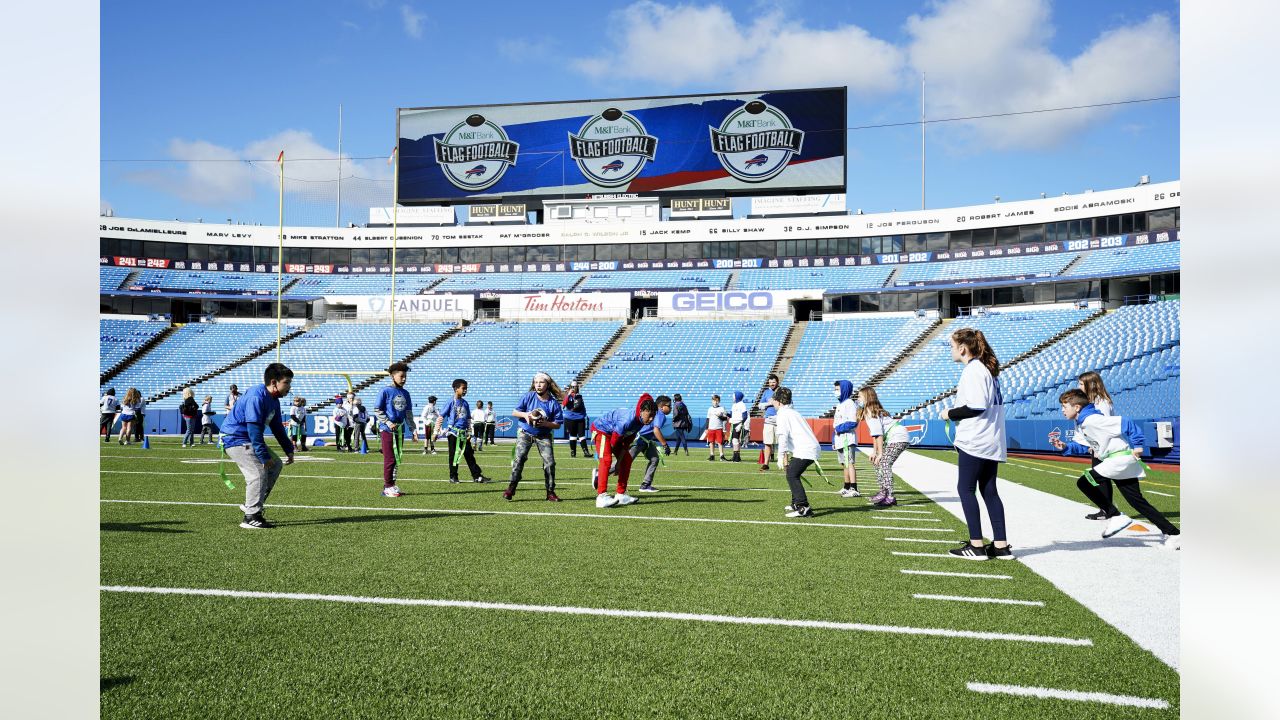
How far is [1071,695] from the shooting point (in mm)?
3559

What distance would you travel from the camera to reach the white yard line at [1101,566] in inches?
188

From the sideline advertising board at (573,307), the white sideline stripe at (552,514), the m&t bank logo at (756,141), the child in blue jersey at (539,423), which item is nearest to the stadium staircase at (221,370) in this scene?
the sideline advertising board at (573,307)

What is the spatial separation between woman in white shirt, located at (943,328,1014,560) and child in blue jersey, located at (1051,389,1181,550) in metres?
1.58

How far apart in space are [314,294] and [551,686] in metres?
52.1

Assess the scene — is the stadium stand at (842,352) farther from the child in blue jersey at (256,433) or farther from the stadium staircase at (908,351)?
the child in blue jersey at (256,433)

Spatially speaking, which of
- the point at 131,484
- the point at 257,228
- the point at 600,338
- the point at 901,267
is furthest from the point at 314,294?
the point at 131,484

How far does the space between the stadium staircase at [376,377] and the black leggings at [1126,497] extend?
3407cm

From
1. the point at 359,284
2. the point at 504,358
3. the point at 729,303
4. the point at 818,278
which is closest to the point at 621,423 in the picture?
the point at 504,358

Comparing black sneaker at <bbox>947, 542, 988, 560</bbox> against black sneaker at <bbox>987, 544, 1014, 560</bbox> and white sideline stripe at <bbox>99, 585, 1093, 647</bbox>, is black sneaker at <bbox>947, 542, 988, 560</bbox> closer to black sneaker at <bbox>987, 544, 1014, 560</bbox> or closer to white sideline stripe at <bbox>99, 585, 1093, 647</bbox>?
black sneaker at <bbox>987, 544, 1014, 560</bbox>

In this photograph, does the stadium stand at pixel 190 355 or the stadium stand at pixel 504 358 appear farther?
the stadium stand at pixel 190 355

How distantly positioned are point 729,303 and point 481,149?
15.7 meters

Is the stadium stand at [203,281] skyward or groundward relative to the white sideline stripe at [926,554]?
skyward

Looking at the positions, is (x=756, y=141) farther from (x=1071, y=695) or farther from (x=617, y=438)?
(x=1071, y=695)

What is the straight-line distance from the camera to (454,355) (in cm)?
4391
